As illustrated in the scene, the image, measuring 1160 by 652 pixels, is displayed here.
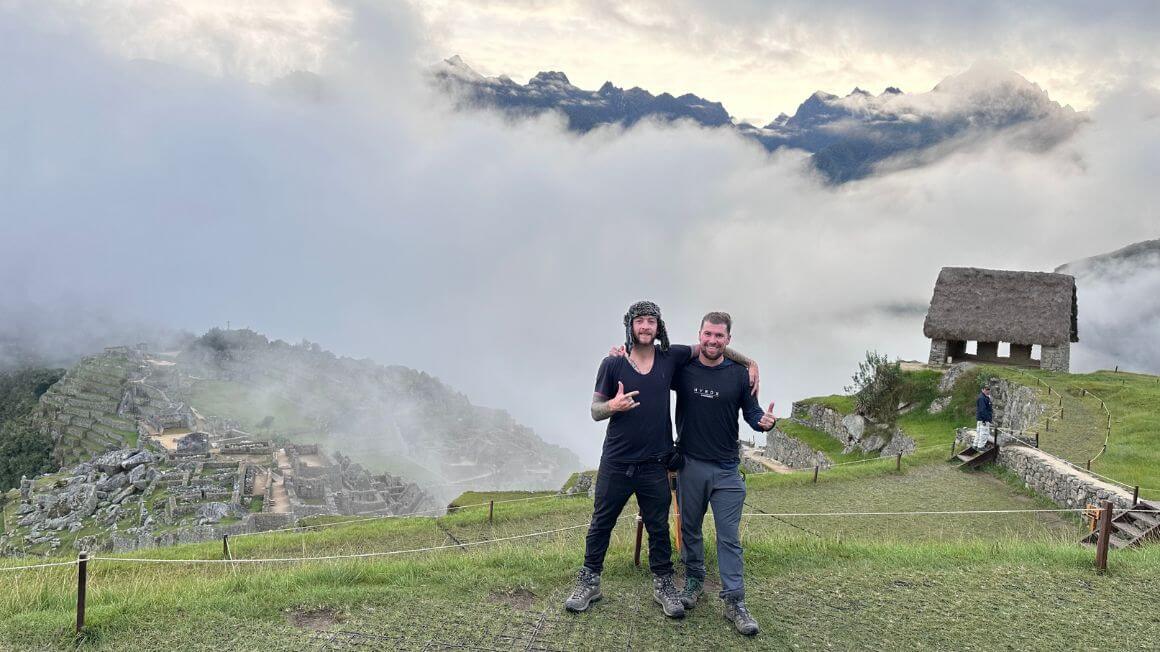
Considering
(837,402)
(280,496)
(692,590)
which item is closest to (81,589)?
(692,590)

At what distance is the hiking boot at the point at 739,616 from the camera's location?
18.6 feet

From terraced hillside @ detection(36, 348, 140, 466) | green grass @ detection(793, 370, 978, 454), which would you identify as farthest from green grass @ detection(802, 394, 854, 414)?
terraced hillside @ detection(36, 348, 140, 466)

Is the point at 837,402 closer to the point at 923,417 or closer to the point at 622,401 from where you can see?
the point at 923,417

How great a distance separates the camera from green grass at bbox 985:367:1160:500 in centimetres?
1552

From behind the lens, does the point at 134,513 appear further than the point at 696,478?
Yes

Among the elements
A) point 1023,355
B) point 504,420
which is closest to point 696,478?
point 1023,355

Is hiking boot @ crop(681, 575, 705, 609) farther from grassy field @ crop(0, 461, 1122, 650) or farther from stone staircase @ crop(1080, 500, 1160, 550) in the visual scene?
stone staircase @ crop(1080, 500, 1160, 550)

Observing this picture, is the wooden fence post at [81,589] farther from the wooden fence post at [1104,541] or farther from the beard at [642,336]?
the wooden fence post at [1104,541]

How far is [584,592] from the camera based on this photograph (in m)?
6.14

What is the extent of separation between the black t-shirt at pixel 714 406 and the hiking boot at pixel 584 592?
4.66 ft

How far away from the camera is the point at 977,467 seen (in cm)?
1819

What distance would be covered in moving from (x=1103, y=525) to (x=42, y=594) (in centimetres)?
1050

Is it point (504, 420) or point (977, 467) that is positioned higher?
point (977, 467)

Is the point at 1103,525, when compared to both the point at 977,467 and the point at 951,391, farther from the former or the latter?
the point at 951,391
